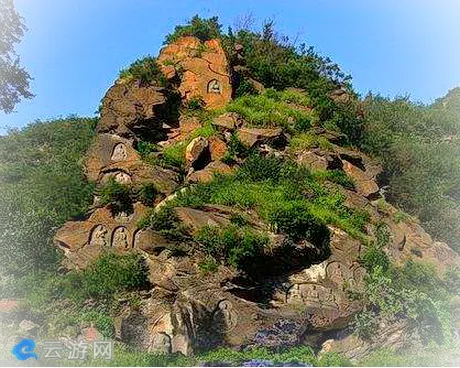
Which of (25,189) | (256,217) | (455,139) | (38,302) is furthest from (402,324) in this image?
(455,139)

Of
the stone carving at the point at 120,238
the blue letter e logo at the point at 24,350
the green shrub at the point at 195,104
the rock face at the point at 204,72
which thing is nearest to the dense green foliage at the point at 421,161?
the rock face at the point at 204,72

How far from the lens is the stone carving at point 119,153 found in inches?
683

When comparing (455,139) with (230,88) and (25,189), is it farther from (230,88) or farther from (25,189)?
(25,189)

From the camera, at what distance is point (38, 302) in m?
13.4

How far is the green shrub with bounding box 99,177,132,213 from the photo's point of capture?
15.6m

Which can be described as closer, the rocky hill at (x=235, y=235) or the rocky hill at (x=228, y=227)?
the rocky hill at (x=228, y=227)

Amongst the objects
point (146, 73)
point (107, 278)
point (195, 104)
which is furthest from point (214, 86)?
point (107, 278)

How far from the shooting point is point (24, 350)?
34.6 feet

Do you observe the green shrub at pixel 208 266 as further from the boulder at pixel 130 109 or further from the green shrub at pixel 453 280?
the green shrub at pixel 453 280

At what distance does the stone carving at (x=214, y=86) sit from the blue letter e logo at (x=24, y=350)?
12.7 metres

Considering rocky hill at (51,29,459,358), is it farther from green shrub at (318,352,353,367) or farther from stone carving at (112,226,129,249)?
green shrub at (318,352,353,367)

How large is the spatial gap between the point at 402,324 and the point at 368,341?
38.2 inches

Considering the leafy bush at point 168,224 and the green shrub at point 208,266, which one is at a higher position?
the leafy bush at point 168,224

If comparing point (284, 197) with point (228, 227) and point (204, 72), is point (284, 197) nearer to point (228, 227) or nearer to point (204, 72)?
point (228, 227)
